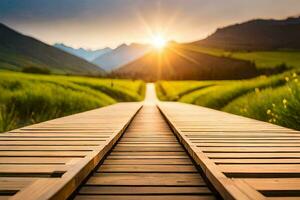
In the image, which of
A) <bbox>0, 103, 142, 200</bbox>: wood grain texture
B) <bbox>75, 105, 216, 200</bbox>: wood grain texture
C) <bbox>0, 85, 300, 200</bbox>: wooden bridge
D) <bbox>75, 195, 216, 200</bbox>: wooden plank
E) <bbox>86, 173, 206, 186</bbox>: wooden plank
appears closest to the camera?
<bbox>0, 103, 142, 200</bbox>: wood grain texture

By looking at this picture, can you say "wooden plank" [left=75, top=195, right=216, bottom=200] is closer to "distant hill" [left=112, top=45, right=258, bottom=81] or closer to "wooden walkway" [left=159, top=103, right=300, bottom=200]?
"wooden walkway" [left=159, top=103, right=300, bottom=200]

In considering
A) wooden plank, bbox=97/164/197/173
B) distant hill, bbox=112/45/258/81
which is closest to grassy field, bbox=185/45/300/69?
distant hill, bbox=112/45/258/81

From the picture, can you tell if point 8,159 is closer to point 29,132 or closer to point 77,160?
point 77,160

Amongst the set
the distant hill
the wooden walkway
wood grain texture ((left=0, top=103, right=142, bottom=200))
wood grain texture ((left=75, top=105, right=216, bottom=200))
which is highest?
the distant hill

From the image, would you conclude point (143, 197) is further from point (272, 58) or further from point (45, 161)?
point (272, 58)

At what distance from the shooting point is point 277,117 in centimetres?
1013

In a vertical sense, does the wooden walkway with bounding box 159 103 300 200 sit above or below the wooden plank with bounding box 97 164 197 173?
above

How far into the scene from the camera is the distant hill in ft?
290

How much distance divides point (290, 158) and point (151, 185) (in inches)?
74.6

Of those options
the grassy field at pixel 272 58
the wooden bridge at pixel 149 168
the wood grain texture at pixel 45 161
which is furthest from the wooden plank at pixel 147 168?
the grassy field at pixel 272 58

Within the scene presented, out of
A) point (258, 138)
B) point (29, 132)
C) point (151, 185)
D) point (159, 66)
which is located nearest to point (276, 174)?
point (151, 185)

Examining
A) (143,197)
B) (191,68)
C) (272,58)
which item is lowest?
(143,197)

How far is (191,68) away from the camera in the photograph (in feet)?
448

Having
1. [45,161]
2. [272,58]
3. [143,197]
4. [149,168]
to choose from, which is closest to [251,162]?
[149,168]
